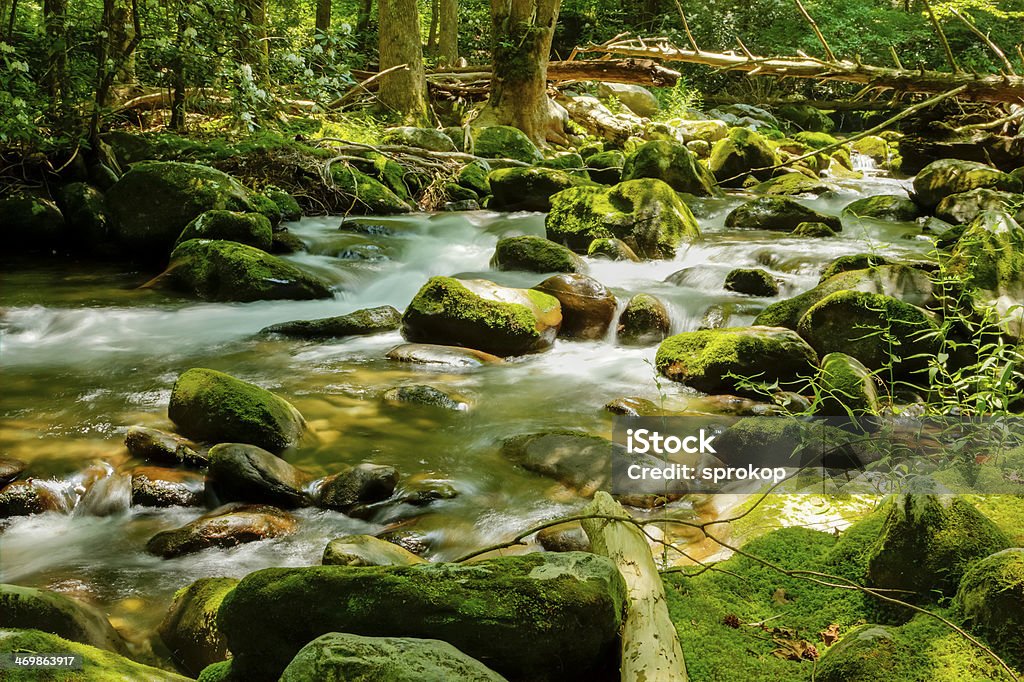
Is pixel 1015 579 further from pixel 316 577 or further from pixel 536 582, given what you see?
pixel 316 577

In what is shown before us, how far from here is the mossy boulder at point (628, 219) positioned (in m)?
9.68

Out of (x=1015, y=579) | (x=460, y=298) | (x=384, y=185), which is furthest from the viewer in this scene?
(x=384, y=185)

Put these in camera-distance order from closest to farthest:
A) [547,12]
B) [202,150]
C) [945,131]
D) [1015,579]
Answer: [1015,579], [202,150], [547,12], [945,131]

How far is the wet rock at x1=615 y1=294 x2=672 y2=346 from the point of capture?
739 centimetres

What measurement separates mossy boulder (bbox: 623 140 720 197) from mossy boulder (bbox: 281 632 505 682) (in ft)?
36.0

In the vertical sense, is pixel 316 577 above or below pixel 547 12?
below

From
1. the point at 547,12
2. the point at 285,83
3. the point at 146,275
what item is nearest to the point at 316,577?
the point at 146,275

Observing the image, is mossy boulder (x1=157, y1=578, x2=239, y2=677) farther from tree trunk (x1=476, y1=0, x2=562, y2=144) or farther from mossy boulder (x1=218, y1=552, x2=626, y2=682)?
tree trunk (x1=476, y1=0, x2=562, y2=144)

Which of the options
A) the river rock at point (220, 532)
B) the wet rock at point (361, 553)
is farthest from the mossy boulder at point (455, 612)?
the river rock at point (220, 532)

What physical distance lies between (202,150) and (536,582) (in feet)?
32.8

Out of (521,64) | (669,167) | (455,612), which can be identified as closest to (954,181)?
(669,167)

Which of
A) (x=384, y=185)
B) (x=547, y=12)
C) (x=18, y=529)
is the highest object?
(x=547, y=12)

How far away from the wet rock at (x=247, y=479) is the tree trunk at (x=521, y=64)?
11.2m

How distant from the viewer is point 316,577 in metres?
2.42
